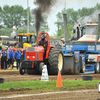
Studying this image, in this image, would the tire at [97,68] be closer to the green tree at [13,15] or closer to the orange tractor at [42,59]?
the orange tractor at [42,59]

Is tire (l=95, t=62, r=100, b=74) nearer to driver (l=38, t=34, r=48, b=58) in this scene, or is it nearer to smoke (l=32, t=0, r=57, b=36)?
driver (l=38, t=34, r=48, b=58)

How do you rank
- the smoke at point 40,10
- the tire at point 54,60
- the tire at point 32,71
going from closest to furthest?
the tire at point 54,60
the smoke at point 40,10
the tire at point 32,71

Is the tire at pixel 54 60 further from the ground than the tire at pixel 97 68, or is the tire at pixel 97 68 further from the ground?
the tire at pixel 54 60

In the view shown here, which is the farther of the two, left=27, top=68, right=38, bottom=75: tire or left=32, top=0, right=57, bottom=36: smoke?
left=27, top=68, right=38, bottom=75: tire

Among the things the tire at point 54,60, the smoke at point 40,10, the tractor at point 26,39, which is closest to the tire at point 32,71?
the tire at point 54,60

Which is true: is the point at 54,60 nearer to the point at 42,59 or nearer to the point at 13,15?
the point at 42,59

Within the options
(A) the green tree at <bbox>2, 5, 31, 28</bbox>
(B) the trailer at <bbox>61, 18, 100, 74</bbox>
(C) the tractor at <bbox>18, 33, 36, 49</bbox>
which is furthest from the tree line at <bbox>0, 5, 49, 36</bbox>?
(B) the trailer at <bbox>61, 18, 100, 74</bbox>

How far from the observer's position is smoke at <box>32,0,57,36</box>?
16.5 m

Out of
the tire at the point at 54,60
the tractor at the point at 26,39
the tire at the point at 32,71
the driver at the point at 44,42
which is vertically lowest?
the tire at the point at 32,71

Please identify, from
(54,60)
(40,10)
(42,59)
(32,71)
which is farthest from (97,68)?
(40,10)

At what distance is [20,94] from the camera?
9438 mm

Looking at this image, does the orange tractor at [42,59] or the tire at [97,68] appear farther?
the tire at [97,68]

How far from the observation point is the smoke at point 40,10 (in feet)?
54.1

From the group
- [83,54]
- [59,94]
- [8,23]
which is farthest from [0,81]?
[8,23]
